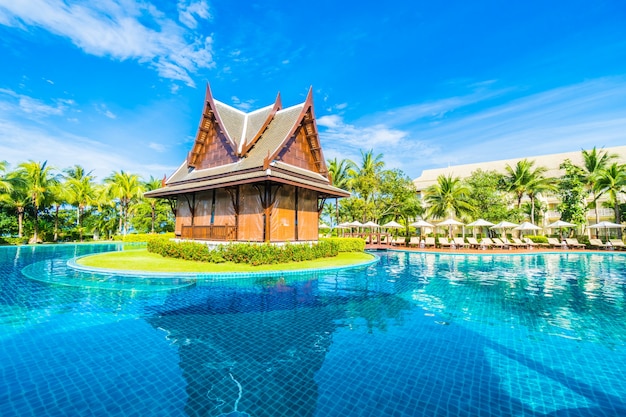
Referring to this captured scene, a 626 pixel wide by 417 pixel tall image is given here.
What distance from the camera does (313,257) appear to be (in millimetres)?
15906

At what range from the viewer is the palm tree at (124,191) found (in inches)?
1316

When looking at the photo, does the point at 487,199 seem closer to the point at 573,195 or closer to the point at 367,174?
the point at 573,195

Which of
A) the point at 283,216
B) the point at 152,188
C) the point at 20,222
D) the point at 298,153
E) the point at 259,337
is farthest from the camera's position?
the point at 152,188

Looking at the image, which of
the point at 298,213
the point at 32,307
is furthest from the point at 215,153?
the point at 32,307

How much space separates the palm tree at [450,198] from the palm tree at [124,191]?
34.8m

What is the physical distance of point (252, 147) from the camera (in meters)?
18.1

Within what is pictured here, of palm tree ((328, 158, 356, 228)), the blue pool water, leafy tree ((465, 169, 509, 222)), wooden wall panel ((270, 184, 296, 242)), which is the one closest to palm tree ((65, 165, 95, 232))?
the blue pool water

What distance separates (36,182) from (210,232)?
71.5ft

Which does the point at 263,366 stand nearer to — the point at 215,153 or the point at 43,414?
the point at 43,414

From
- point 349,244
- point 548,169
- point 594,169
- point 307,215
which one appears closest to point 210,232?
point 307,215

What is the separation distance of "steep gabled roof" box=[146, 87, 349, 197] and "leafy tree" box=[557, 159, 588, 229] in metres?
27.8

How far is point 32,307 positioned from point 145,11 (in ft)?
42.6

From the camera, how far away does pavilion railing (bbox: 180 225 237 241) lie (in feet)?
52.1

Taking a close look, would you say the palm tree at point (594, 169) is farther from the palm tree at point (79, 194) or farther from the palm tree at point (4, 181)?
the palm tree at point (4, 181)
